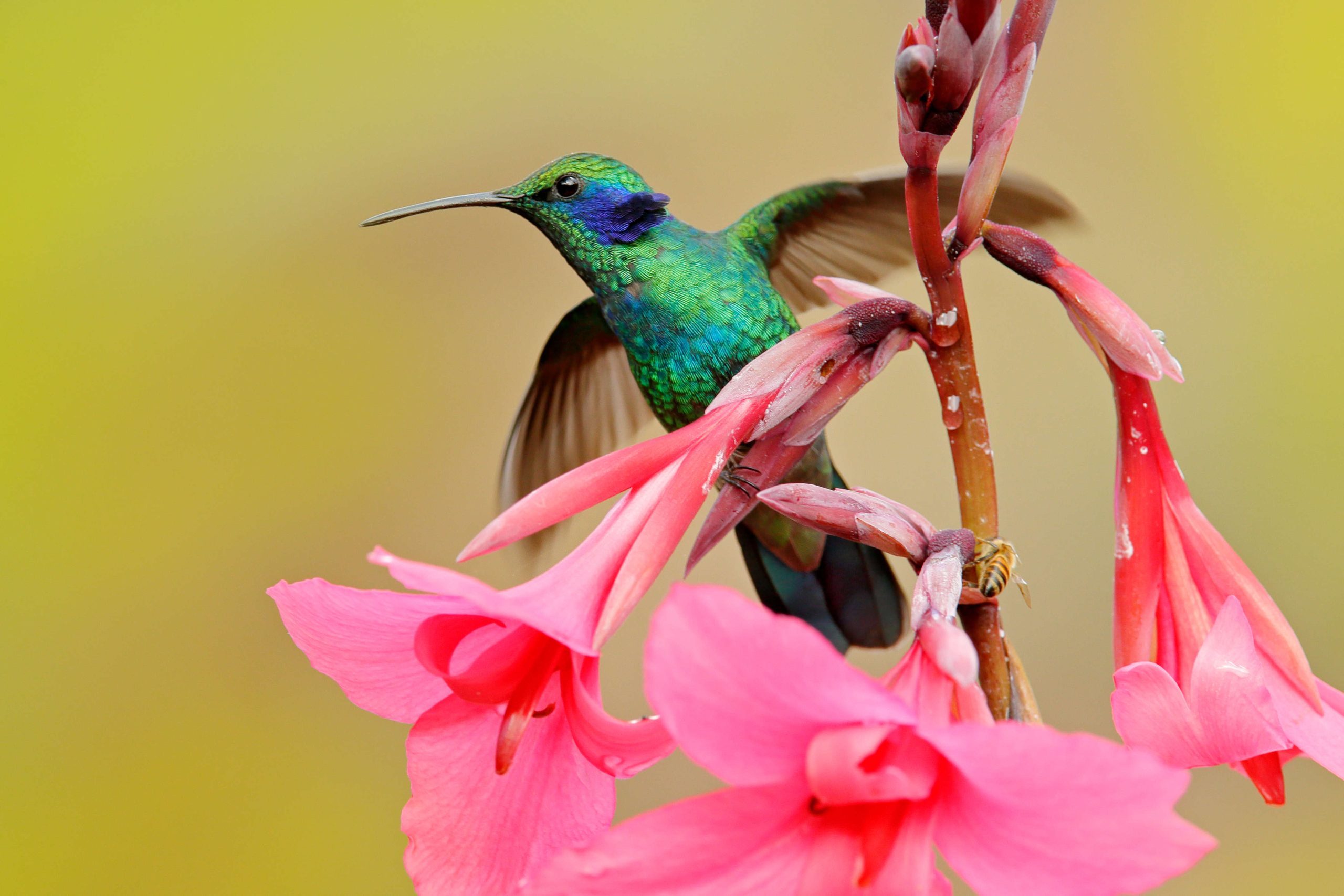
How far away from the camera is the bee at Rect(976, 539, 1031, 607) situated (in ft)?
1.25

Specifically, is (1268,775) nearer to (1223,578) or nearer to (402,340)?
(1223,578)

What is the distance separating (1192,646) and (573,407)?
511mm

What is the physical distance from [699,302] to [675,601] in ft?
1.25

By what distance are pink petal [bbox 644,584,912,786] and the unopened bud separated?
209 millimetres

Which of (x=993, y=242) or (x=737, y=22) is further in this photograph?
Answer: (x=737, y=22)

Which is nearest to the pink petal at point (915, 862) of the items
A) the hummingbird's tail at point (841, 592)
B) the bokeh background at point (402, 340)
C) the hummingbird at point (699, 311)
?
the hummingbird at point (699, 311)

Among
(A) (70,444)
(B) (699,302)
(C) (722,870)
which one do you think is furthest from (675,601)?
(A) (70,444)

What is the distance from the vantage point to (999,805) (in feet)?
0.89

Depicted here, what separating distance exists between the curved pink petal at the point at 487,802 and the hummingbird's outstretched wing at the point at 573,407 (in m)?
0.39

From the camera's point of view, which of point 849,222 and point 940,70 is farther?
point 849,222

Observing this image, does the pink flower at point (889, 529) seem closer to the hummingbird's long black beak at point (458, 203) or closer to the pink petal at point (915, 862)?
the pink petal at point (915, 862)

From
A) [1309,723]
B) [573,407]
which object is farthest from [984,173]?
[573,407]

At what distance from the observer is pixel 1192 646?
38 centimetres

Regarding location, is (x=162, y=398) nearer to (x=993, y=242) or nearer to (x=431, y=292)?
(x=431, y=292)
